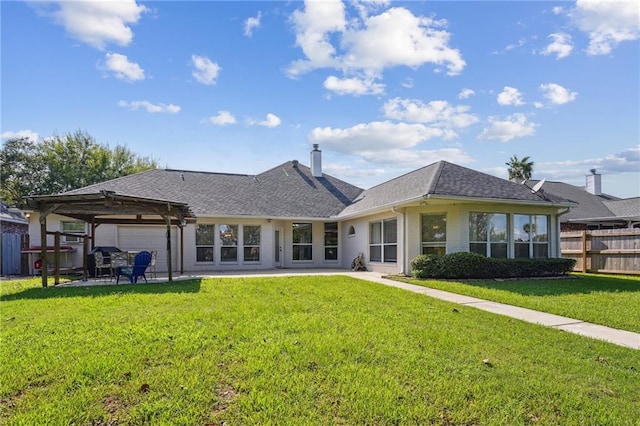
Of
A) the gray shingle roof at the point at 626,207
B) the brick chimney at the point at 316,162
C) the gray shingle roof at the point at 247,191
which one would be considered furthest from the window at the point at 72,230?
the gray shingle roof at the point at 626,207

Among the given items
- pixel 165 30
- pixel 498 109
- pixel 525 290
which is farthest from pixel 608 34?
pixel 165 30

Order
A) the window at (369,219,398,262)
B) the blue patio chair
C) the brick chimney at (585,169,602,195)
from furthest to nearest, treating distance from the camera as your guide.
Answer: the brick chimney at (585,169,602,195)
the window at (369,219,398,262)
the blue patio chair

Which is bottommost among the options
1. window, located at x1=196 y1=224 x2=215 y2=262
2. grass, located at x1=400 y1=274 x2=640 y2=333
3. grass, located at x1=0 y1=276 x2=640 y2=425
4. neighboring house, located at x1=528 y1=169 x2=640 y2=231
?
grass, located at x1=400 y1=274 x2=640 y2=333

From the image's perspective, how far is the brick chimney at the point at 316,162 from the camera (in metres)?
24.5

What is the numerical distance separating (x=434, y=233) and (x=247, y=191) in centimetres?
1041

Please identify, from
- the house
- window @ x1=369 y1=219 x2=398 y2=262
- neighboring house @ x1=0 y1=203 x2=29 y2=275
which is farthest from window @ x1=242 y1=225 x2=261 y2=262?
neighboring house @ x1=0 y1=203 x2=29 y2=275

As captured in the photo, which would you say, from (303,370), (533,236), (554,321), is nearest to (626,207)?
(533,236)

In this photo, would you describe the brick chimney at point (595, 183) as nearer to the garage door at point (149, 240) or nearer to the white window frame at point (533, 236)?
the white window frame at point (533, 236)

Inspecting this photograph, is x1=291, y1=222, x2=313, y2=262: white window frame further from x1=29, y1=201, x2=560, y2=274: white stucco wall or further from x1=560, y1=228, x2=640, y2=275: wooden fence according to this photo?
x1=560, y1=228, x2=640, y2=275: wooden fence

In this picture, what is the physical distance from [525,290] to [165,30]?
40.8 feet

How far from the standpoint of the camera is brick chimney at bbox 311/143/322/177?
24.5 metres

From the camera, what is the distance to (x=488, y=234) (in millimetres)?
14484

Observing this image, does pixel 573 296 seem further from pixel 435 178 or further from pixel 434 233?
pixel 435 178

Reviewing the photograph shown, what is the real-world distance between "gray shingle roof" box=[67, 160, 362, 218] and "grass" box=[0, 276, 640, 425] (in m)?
11.6
